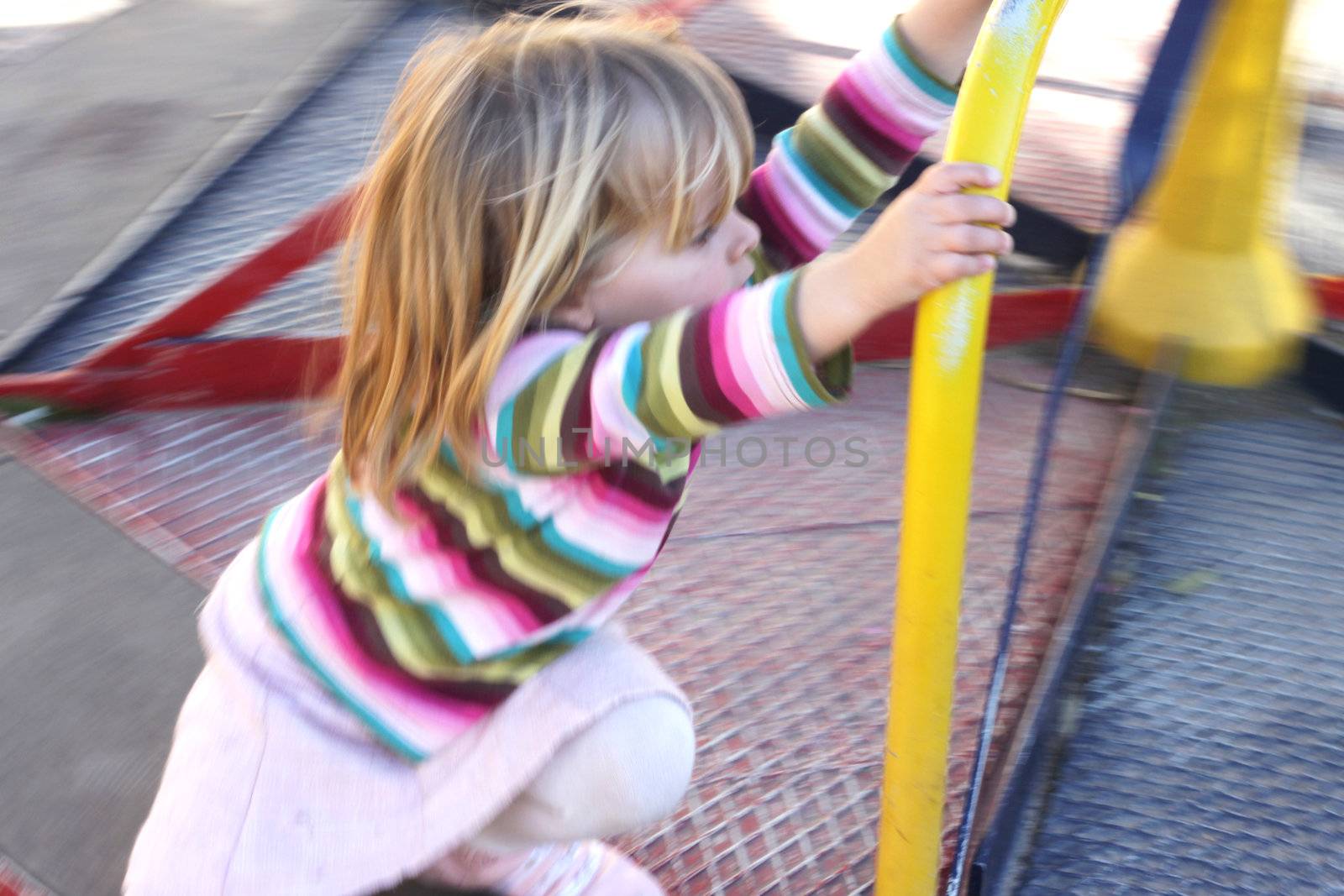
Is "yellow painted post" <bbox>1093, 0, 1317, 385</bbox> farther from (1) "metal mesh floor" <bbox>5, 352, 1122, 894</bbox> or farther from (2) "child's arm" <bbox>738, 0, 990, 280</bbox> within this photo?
(2) "child's arm" <bbox>738, 0, 990, 280</bbox>

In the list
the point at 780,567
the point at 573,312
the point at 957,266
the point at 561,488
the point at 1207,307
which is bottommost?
the point at 780,567

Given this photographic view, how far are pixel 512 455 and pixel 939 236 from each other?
33 cm

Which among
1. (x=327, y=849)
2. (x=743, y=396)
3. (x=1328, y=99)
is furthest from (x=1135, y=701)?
(x=1328, y=99)

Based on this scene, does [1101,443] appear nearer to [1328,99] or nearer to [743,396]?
[743,396]

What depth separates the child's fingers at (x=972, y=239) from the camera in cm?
69

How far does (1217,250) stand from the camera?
5.56ft

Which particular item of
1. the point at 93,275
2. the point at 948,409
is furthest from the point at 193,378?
the point at 948,409

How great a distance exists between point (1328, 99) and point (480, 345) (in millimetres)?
2038

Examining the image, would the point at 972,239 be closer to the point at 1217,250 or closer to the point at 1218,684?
the point at 1218,684

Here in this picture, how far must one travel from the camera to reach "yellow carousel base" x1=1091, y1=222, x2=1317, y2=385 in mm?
1661

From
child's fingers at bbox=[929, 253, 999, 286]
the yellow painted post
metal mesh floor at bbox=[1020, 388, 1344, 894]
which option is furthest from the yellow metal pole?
the yellow painted post

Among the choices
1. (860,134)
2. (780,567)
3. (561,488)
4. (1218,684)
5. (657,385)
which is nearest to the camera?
(657,385)

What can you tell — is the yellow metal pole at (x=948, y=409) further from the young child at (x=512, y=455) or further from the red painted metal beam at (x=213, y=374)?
the red painted metal beam at (x=213, y=374)

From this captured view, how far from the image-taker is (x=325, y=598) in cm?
101
